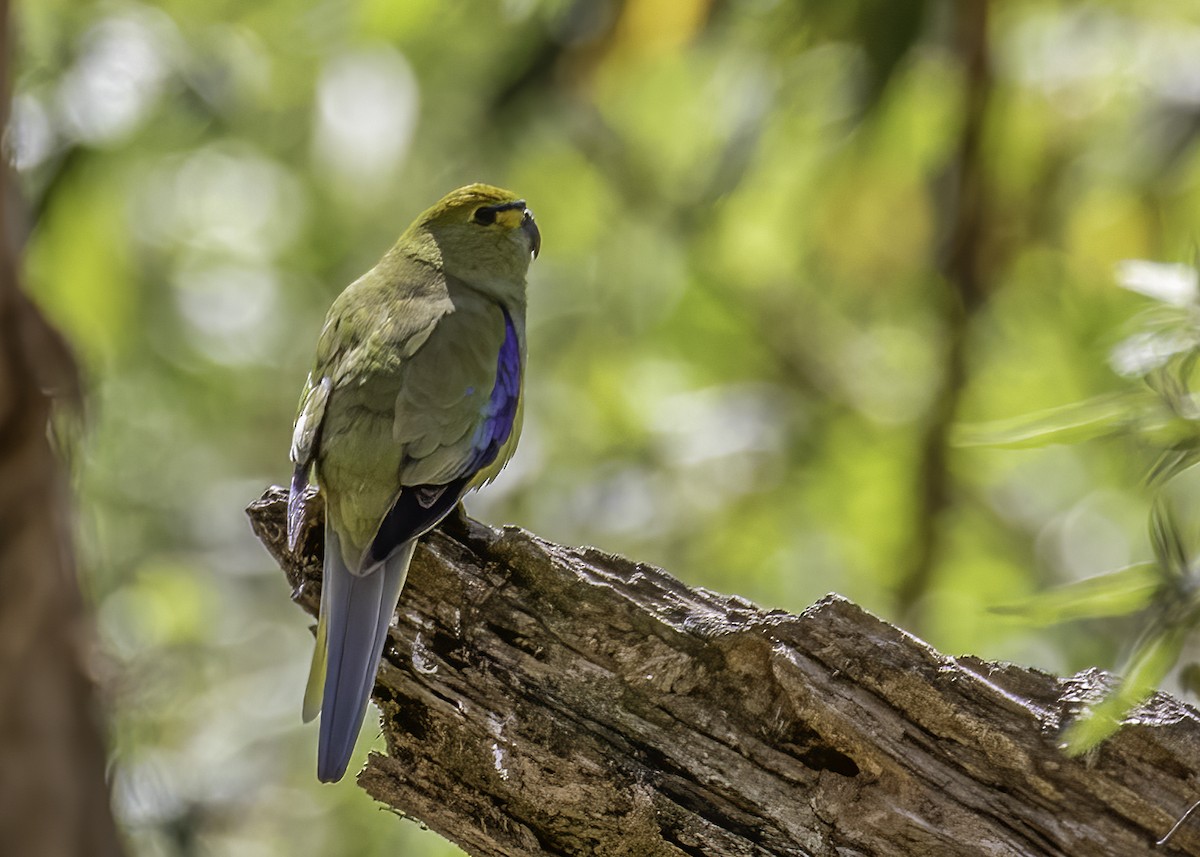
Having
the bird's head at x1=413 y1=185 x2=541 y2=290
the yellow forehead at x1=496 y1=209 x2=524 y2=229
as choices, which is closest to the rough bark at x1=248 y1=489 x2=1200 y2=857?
the bird's head at x1=413 y1=185 x2=541 y2=290

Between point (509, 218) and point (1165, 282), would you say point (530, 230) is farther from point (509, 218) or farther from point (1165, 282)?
point (1165, 282)

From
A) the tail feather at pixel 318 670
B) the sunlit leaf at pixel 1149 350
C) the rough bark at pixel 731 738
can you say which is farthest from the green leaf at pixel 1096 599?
the tail feather at pixel 318 670

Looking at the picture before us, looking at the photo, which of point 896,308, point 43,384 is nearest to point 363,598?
point 43,384

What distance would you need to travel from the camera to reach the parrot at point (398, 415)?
3221 millimetres

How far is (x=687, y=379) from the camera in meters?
8.37

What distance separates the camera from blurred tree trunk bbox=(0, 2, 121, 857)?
3043mm

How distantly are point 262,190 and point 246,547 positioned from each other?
251cm

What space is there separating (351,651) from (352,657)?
0.05ft

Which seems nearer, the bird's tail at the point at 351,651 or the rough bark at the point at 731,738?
the rough bark at the point at 731,738

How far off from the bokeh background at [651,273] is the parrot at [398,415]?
1706 mm

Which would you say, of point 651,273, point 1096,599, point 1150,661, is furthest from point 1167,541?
point 651,273

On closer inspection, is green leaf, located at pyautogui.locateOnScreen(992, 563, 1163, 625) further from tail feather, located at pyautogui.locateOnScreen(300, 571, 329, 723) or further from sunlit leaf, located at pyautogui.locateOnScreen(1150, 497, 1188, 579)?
tail feather, located at pyautogui.locateOnScreen(300, 571, 329, 723)

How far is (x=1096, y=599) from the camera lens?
77.4 inches

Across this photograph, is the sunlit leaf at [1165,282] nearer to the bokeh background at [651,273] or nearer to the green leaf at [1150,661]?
the green leaf at [1150,661]
